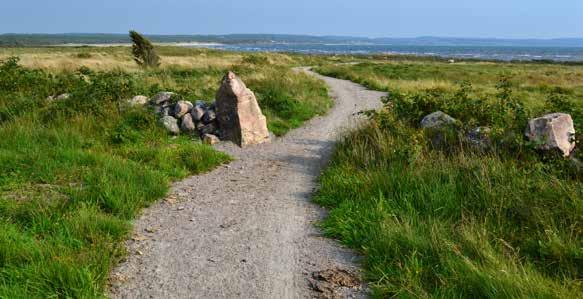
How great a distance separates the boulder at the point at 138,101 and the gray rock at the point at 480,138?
753cm

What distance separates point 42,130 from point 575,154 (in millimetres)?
9375

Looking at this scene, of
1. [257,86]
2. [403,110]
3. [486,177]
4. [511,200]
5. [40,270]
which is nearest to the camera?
[40,270]

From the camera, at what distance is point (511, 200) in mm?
5277

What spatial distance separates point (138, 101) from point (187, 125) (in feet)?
5.98

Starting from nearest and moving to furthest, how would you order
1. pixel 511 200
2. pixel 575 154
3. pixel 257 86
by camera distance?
pixel 511 200 → pixel 575 154 → pixel 257 86

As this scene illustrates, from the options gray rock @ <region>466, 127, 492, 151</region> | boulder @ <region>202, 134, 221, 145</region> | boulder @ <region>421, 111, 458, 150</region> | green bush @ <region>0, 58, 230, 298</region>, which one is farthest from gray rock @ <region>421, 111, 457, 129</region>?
boulder @ <region>202, 134, 221, 145</region>

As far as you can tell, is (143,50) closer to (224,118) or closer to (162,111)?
(162,111)

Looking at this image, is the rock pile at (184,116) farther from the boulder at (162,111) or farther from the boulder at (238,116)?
the boulder at (238,116)

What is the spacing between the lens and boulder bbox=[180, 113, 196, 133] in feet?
34.0

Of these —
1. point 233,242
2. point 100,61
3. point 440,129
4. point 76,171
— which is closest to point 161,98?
point 76,171

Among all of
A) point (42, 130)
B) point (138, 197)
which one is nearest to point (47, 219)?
point (138, 197)

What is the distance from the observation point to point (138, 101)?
37.0 feet

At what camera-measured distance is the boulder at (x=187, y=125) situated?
10373 millimetres

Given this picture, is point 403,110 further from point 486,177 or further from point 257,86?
point 257,86
